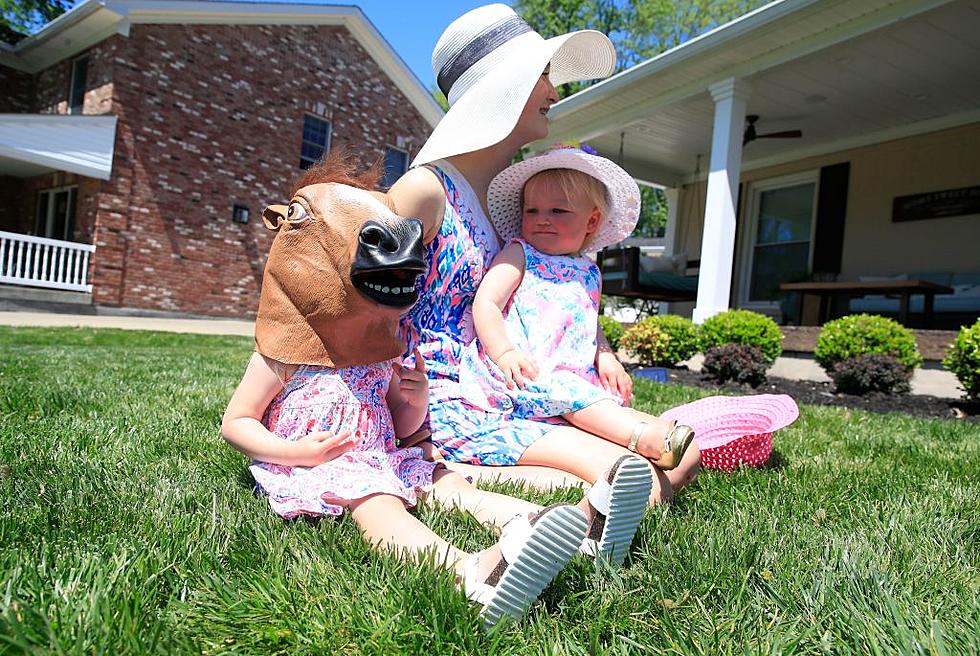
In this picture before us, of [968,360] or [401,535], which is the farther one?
[968,360]

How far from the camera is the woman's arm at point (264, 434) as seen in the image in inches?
62.3

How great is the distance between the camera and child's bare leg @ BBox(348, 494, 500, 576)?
4.51 feet

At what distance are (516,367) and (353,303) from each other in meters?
0.56

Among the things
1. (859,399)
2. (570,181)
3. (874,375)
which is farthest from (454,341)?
(874,375)

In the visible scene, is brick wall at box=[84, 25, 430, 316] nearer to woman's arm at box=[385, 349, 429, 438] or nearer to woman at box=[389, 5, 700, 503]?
woman at box=[389, 5, 700, 503]

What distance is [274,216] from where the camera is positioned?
1.77 meters

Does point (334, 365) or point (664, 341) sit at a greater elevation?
point (664, 341)

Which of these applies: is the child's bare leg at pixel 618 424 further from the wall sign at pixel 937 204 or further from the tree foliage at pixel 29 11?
the tree foliage at pixel 29 11

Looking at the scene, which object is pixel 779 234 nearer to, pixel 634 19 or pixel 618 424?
pixel 618 424

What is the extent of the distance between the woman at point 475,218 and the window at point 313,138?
48.8 ft

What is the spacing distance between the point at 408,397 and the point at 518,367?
1.12 ft

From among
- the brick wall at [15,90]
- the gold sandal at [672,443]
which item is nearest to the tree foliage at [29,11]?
the brick wall at [15,90]

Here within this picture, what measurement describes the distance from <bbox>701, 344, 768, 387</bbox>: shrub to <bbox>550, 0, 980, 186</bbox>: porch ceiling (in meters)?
3.66

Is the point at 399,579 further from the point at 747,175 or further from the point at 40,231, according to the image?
the point at 40,231
